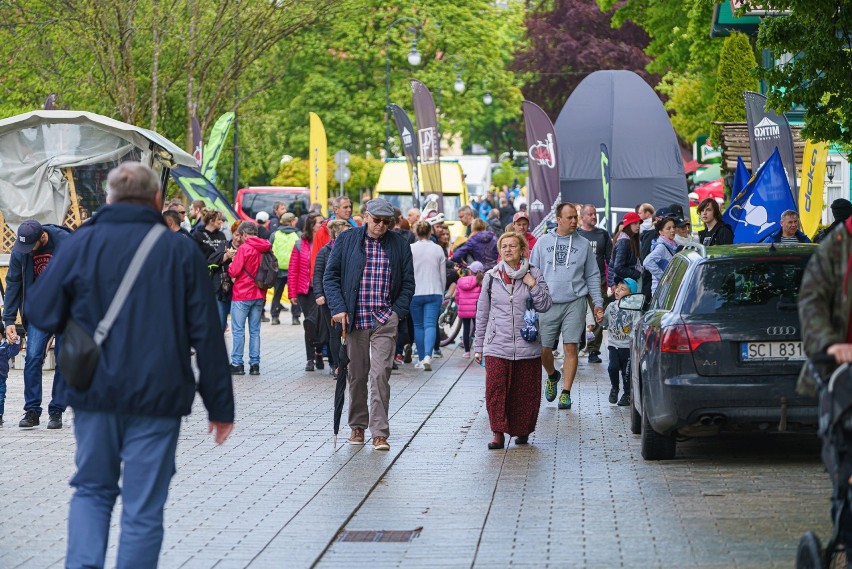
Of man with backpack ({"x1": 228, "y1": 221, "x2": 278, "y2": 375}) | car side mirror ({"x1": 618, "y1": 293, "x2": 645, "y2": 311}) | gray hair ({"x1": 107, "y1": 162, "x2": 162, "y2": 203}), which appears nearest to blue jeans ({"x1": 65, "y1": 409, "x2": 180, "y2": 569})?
gray hair ({"x1": 107, "y1": 162, "x2": 162, "y2": 203})

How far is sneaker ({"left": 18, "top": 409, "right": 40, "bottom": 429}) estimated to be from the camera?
13250 millimetres

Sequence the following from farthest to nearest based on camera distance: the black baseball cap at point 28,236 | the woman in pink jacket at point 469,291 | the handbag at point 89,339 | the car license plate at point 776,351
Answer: the woman in pink jacket at point 469,291 < the black baseball cap at point 28,236 < the car license plate at point 776,351 < the handbag at point 89,339

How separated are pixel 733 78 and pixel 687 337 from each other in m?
19.2

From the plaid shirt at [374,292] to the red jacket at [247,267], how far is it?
6.39 m

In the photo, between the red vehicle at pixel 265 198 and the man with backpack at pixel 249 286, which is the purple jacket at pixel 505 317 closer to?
the man with backpack at pixel 249 286

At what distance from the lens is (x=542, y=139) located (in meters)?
26.9

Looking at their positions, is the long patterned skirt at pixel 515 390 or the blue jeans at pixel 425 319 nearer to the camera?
the long patterned skirt at pixel 515 390

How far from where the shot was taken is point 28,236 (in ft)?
41.8

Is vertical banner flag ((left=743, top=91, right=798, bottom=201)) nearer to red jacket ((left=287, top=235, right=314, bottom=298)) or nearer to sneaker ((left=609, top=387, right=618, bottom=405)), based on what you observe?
sneaker ((left=609, top=387, right=618, bottom=405))

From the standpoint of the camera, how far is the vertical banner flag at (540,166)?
25891mm

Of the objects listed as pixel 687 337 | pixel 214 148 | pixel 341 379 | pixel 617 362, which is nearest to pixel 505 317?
pixel 341 379

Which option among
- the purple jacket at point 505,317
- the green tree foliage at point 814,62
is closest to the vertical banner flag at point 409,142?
the green tree foliage at point 814,62

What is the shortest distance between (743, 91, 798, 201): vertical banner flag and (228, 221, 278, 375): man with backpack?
572 centimetres

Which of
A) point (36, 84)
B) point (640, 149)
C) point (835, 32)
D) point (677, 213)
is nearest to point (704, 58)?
point (640, 149)
